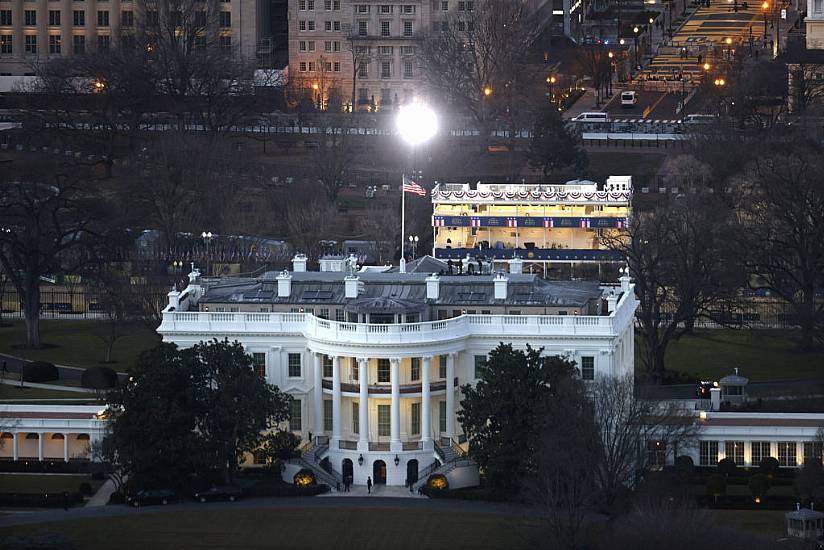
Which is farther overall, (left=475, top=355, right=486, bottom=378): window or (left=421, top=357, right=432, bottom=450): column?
(left=475, top=355, right=486, bottom=378): window

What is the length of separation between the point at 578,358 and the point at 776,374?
22621mm

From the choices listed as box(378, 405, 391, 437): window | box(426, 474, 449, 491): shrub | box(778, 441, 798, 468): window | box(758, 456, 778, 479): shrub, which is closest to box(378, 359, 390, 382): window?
box(378, 405, 391, 437): window

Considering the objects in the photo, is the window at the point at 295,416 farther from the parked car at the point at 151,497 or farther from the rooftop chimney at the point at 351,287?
the parked car at the point at 151,497

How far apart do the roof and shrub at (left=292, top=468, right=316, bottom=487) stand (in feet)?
30.8

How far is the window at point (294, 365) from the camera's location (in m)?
157

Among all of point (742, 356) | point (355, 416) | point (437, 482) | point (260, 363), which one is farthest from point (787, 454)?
point (742, 356)

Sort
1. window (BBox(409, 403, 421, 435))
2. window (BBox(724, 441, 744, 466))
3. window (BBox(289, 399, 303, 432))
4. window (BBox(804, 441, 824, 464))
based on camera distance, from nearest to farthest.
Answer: window (BBox(804, 441, 824, 464)) → window (BBox(409, 403, 421, 435)) → window (BBox(724, 441, 744, 466)) → window (BBox(289, 399, 303, 432))

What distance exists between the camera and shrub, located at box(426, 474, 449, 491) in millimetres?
150125

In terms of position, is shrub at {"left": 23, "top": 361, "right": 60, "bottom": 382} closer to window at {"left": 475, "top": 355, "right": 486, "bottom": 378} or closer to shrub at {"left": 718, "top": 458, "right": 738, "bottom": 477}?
window at {"left": 475, "top": 355, "right": 486, "bottom": 378}

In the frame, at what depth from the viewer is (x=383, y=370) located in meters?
154

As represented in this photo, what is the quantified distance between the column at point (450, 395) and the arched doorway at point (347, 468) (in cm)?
442

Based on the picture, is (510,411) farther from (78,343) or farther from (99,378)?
(78,343)

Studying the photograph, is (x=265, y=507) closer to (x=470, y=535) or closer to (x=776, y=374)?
(x=470, y=535)

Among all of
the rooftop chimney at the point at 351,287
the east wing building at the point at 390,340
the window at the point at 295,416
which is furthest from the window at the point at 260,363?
the rooftop chimney at the point at 351,287
